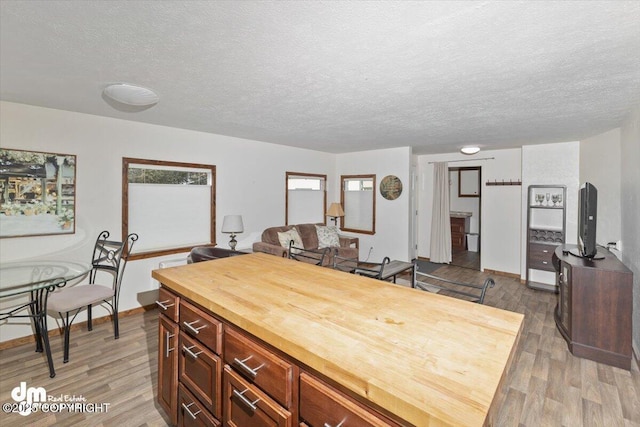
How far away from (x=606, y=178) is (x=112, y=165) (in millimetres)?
6271

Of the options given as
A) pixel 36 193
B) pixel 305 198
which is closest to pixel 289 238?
pixel 305 198

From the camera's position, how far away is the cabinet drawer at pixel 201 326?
1305mm

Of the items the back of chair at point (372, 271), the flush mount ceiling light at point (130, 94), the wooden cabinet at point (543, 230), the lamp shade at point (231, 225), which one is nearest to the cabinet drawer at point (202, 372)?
the back of chair at point (372, 271)

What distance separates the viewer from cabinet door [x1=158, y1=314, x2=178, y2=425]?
1.62 metres

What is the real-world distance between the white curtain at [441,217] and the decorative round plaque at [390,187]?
1.39m

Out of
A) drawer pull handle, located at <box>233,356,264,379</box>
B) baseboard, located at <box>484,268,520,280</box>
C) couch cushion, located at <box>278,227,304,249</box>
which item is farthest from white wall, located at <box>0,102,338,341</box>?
baseboard, located at <box>484,268,520,280</box>

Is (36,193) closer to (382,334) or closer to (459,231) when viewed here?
(382,334)

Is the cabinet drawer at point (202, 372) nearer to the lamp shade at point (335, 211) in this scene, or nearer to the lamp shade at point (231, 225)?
the lamp shade at point (231, 225)

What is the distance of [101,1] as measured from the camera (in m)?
1.36

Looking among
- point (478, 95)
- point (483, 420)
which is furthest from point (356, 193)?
point (483, 420)

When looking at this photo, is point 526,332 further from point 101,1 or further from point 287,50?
point 101,1

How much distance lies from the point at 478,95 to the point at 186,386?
3098mm

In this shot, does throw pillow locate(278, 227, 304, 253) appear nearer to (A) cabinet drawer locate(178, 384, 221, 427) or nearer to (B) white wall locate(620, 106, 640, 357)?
(A) cabinet drawer locate(178, 384, 221, 427)

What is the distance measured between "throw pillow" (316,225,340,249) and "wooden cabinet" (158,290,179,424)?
378 centimetres
